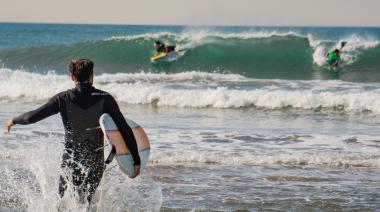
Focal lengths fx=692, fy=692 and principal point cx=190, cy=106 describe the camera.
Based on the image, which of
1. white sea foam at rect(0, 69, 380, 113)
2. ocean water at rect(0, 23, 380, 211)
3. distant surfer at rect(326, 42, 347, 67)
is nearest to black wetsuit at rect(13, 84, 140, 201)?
ocean water at rect(0, 23, 380, 211)

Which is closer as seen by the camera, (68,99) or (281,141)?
(68,99)

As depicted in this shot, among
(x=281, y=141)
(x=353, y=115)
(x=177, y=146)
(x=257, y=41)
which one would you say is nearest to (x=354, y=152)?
(x=281, y=141)

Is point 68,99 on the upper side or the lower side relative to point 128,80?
upper

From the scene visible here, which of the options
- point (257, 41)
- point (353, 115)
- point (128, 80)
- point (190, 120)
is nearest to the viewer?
point (190, 120)

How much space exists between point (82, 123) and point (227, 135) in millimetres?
6540

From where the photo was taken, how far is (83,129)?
495cm

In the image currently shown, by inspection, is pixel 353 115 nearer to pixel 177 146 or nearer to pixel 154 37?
pixel 177 146

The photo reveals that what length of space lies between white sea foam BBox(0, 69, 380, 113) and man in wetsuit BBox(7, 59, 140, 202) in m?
11.5

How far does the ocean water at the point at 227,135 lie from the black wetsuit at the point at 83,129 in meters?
0.18

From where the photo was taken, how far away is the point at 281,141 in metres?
10.9

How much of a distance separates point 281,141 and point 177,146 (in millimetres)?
1804

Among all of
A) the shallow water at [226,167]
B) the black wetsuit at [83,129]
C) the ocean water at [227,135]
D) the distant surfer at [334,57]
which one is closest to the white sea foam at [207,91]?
the ocean water at [227,135]

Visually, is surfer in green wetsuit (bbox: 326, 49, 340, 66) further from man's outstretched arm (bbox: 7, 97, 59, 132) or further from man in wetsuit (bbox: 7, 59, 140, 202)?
man's outstretched arm (bbox: 7, 97, 59, 132)

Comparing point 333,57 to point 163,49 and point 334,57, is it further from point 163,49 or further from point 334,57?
point 163,49
